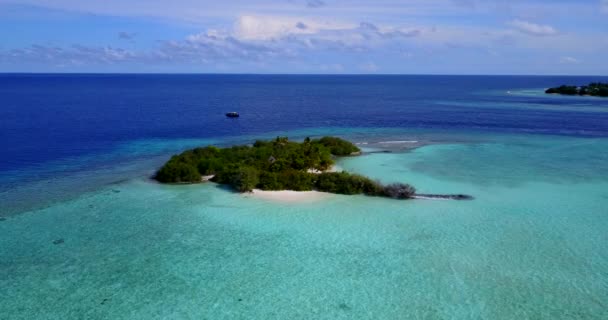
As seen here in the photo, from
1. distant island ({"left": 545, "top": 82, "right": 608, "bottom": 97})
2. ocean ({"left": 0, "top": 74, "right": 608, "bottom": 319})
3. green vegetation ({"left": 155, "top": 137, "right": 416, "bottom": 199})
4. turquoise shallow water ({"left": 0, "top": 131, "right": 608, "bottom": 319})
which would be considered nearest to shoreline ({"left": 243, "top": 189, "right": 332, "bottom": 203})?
green vegetation ({"left": 155, "top": 137, "right": 416, "bottom": 199})

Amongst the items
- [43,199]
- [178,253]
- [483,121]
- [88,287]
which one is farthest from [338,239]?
[483,121]

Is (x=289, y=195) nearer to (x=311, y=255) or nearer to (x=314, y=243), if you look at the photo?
(x=314, y=243)

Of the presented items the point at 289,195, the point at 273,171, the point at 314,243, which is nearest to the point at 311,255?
the point at 314,243

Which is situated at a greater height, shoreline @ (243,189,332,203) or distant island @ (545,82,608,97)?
distant island @ (545,82,608,97)

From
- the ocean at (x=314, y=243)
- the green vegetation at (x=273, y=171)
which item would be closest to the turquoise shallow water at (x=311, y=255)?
the ocean at (x=314, y=243)

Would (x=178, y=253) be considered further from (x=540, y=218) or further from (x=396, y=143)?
(x=396, y=143)

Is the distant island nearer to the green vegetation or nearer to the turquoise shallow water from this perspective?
the turquoise shallow water
